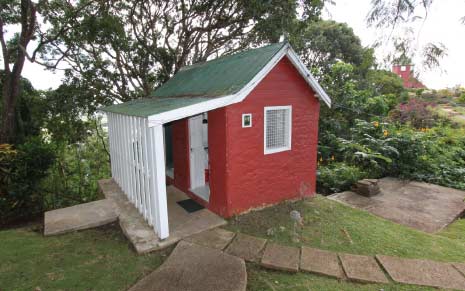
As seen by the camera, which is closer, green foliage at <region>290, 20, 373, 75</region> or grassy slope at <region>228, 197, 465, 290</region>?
grassy slope at <region>228, 197, 465, 290</region>

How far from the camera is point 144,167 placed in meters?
4.84

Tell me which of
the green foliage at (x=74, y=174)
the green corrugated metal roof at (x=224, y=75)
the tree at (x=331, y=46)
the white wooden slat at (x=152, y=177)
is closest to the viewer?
the white wooden slat at (x=152, y=177)

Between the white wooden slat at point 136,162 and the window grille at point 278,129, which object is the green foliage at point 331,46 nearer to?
the window grille at point 278,129

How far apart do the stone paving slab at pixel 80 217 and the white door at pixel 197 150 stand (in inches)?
82.2

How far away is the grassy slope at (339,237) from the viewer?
361 cm

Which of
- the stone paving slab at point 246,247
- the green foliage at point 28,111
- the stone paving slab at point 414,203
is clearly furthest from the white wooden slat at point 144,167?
the green foliage at point 28,111

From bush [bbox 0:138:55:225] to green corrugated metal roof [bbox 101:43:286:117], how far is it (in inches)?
87.6

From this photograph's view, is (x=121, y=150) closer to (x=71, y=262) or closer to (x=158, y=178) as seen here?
(x=158, y=178)

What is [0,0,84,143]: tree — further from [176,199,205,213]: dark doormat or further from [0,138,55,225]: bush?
[176,199,205,213]: dark doormat

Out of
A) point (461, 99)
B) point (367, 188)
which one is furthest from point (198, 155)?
point (461, 99)

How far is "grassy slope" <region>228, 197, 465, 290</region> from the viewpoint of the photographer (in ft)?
11.9

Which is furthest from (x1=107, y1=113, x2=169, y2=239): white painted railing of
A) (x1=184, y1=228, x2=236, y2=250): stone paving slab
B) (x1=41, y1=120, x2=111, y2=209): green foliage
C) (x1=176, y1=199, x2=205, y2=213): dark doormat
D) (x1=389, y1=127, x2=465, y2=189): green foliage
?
(x1=389, y1=127, x2=465, y2=189): green foliage

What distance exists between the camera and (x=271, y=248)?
439cm

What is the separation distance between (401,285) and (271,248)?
74.7 inches
